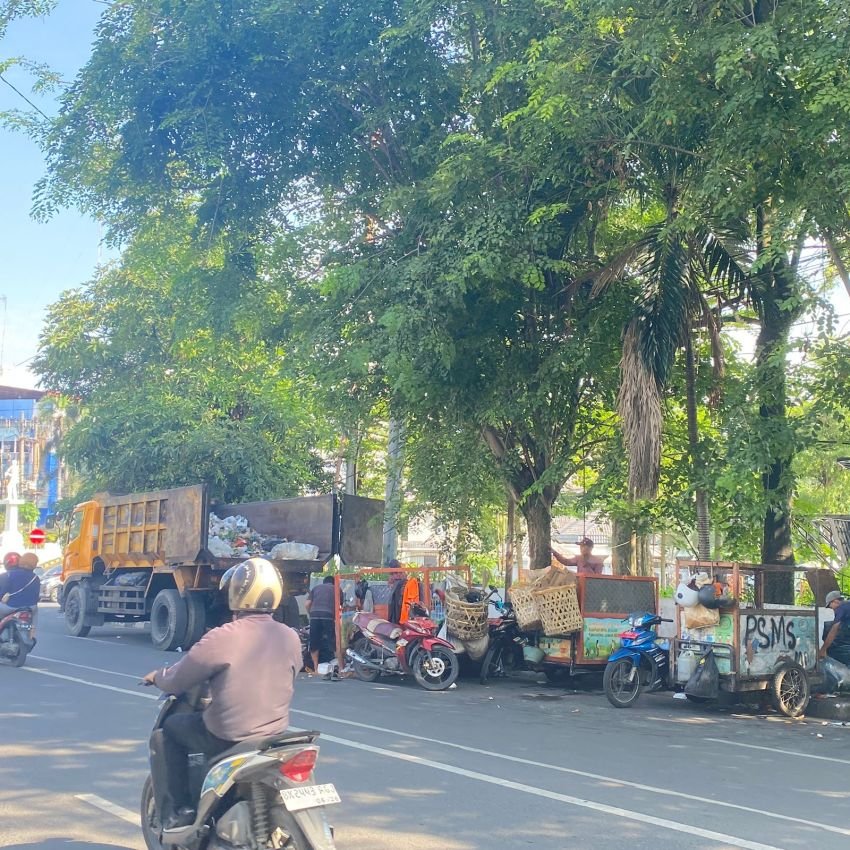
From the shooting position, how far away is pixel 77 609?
21.3 metres

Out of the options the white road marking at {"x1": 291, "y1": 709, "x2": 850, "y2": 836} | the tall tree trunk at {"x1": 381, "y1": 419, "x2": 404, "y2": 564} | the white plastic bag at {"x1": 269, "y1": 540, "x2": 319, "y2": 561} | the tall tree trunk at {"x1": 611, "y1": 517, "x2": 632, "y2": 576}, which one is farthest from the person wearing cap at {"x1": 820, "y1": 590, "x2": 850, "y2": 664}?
the tall tree trunk at {"x1": 381, "y1": 419, "x2": 404, "y2": 564}

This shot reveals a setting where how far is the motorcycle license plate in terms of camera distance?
173 inches

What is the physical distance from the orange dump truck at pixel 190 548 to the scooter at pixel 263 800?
1230 centimetres

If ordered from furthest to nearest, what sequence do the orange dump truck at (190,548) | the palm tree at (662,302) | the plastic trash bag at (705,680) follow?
the orange dump truck at (190,548), the palm tree at (662,302), the plastic trash bag at (705,680)

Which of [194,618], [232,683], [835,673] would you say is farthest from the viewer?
[194,618]

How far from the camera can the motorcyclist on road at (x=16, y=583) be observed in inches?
569

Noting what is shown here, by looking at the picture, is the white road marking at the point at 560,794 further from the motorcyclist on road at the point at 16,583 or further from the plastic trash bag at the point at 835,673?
the motorcyclist on road at the point at 16,583

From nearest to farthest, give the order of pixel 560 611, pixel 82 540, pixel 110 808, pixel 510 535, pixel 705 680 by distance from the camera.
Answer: pixel 110 808 → pixel 705 680 → pixel 560 611 → pixel 510 535 → pixel 82 540

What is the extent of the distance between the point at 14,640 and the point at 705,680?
914 centimetres

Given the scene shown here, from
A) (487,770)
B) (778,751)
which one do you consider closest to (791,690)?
(778,751)

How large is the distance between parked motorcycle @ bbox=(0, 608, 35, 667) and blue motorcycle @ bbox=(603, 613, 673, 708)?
785cm

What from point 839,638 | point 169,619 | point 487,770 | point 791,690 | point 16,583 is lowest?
point 487,770

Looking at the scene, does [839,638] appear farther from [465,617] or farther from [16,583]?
[16,583]

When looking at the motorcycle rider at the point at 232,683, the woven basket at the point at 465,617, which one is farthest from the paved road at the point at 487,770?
the woven basket at the point at 465,617
